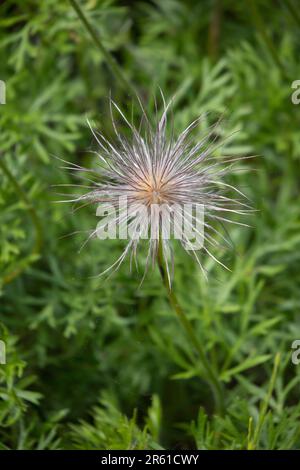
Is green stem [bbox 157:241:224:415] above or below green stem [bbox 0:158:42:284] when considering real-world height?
below

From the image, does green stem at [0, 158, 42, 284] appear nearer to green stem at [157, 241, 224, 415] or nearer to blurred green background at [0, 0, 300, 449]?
blurred green background at [0, 0, 300, 449]

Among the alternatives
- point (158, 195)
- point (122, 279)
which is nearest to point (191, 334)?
point (158, 195)

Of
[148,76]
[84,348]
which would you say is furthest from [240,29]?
[84,348]

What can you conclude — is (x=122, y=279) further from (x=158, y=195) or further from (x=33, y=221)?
(x=158, y=195)

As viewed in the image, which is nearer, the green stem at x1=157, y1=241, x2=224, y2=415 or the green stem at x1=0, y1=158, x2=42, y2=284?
the green stem at x1=157, y1=241, x2=224, y2=415

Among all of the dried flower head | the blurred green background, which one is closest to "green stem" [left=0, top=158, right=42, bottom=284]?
the blurred green background

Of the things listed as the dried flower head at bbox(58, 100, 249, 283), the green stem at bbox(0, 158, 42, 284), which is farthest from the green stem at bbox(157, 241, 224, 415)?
the green stem at bbox(0, 158, 42, 284)
